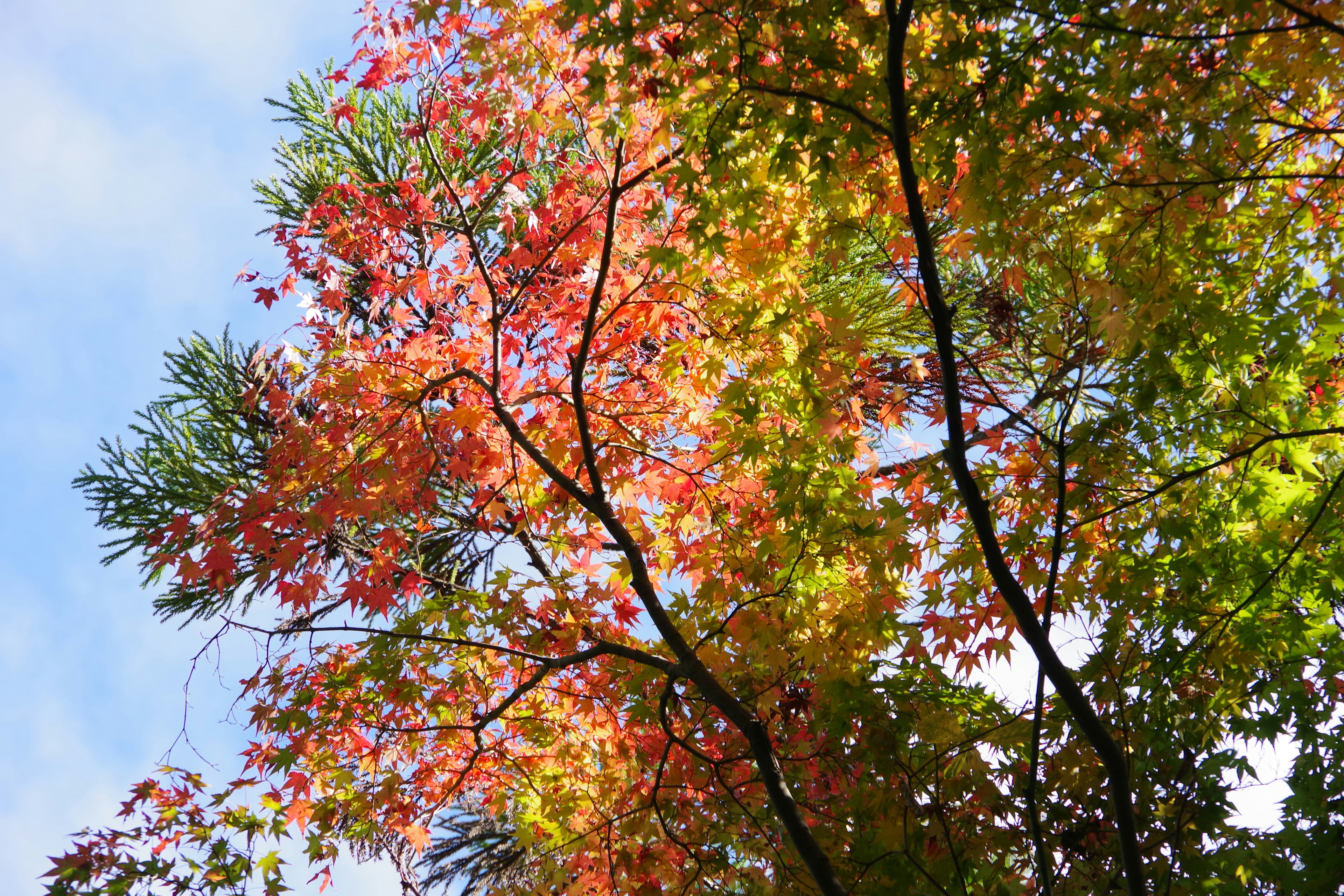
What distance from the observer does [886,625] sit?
309 cm

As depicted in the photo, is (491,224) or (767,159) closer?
(767,159)

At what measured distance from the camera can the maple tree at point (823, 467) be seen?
2.58 meters

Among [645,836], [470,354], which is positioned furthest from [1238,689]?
[470,354]

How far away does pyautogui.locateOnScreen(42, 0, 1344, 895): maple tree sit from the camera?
258cm

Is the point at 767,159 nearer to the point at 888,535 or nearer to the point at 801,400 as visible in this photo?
the point at 801,400

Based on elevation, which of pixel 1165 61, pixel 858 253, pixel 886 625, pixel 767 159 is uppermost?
pixel 858 253

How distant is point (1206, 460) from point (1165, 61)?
1.32 metres

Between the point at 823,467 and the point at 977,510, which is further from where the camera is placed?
the point at 823,467

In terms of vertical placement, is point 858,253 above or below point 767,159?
above

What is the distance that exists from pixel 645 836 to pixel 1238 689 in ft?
7.31

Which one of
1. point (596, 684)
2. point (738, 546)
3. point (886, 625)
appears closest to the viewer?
point (886, 625)

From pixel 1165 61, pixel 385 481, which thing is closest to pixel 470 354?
pixel 385 481

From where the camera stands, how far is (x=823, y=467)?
3150 mm

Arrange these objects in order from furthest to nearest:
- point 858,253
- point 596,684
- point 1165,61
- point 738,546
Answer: point 858,253 < point 596,684 < point 738,546 < point 1165,61
